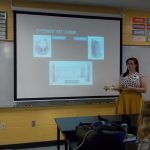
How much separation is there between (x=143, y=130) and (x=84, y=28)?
2.98 meters

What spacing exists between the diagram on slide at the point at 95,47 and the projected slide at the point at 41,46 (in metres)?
0.70

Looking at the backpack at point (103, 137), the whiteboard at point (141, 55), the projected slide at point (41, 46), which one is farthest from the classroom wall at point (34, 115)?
the backpack at point (103, 137)

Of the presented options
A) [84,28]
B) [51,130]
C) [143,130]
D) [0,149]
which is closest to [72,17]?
[84,28]

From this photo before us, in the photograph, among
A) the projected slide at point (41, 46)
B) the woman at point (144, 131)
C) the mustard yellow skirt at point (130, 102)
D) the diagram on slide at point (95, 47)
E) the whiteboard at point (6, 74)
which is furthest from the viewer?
the diagram on slide at point (95, 47)

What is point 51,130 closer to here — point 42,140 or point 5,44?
point 42,140

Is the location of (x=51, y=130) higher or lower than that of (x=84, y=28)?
lower

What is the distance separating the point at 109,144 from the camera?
2.02m

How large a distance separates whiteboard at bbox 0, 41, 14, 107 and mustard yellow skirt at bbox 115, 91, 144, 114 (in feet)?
5.51

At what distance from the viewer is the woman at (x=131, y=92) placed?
370 centimetres

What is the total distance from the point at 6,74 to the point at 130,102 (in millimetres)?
1915

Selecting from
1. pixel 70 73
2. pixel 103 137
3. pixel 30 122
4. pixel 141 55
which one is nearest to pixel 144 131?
pixel 103 137

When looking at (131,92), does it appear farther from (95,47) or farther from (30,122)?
(30,122)

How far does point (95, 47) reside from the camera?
4430mm

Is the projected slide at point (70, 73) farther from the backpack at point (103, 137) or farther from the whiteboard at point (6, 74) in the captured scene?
the backpack at point (103, 137)
